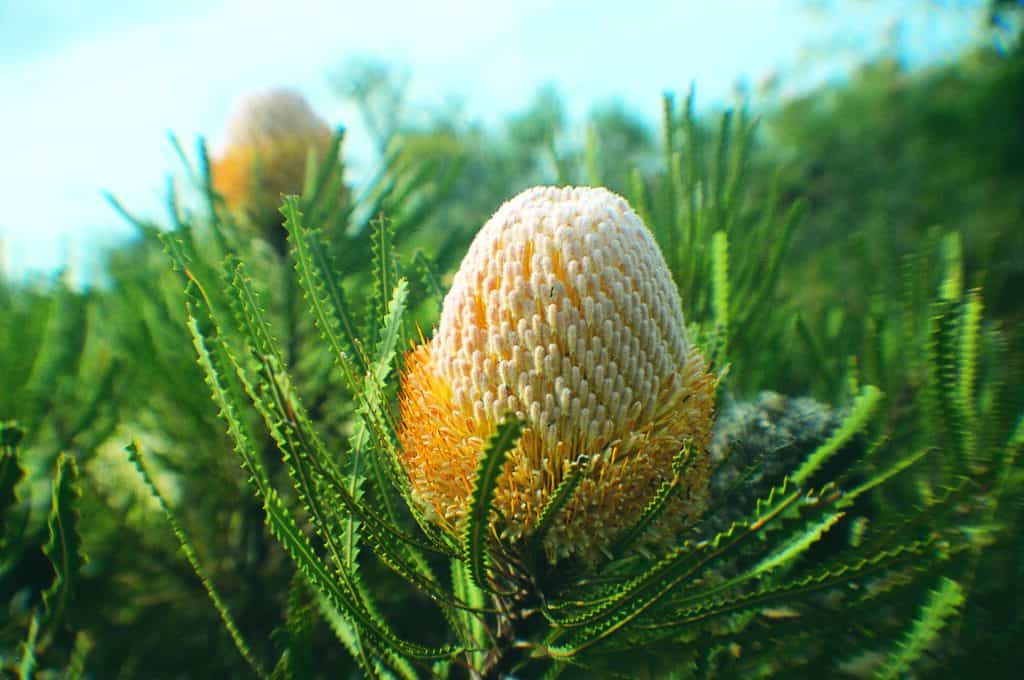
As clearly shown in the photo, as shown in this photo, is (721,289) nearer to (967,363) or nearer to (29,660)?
(967,363)

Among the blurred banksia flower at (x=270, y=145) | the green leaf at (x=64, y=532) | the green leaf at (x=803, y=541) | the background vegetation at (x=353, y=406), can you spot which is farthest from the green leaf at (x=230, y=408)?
the blurred banksia flower at (x=270, y=145)

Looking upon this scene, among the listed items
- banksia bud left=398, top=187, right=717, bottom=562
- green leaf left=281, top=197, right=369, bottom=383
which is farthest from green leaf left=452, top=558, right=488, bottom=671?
green leaf left=281, top=197, right=369, bottom=383

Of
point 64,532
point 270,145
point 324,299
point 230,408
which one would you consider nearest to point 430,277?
point 324,299

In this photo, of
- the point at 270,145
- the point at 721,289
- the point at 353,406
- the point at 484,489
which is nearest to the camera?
the point at 484,489

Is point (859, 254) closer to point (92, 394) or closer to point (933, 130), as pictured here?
point (92, 394)

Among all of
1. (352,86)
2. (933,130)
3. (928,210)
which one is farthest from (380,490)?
(933,130)

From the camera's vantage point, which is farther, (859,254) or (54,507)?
(859,254)

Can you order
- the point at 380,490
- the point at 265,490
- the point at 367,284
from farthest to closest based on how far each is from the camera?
the point at 367,284
the point at 380,490
the point at 265,490

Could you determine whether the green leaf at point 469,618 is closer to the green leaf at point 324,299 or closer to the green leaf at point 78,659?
the green leaf at point 324,299
